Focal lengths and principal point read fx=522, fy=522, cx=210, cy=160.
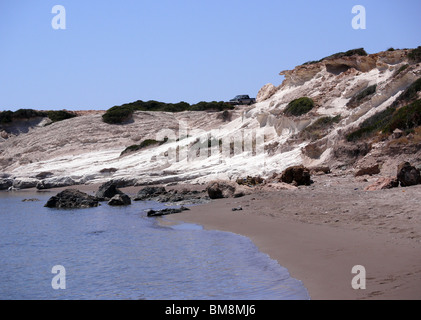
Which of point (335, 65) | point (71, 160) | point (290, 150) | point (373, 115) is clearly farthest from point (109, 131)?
point (373, 115)

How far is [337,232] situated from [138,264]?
11.8ft

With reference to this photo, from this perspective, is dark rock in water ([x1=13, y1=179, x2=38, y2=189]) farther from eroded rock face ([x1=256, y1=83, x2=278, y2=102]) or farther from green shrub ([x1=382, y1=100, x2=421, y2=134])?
green shrub ([x1=382, y1=100, x2=421, y2=134])

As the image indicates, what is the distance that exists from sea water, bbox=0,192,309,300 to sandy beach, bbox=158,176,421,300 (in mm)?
384

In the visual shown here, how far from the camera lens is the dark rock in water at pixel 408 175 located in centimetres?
1245

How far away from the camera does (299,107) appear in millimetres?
27766

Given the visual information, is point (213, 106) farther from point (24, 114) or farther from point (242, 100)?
point (24, 114)

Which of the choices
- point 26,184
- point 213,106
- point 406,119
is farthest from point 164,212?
point 213,106

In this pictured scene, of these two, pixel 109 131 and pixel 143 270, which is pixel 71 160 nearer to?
pixel 109 131

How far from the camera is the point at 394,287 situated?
5.92 meters

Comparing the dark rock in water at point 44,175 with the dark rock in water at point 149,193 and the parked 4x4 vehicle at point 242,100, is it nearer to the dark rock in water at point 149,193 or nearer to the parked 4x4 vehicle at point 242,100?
the dark rock in water at point 149,193

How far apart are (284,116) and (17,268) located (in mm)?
19801

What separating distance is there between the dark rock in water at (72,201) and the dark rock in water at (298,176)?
24.8 ft

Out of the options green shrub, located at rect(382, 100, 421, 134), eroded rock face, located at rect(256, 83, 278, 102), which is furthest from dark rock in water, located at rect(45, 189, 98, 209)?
eroded rock face, located at rect(256, 83, 278, 102)

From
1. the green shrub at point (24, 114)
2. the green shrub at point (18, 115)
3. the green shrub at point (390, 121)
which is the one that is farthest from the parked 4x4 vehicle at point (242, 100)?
the green shrub at point (390, 121)
